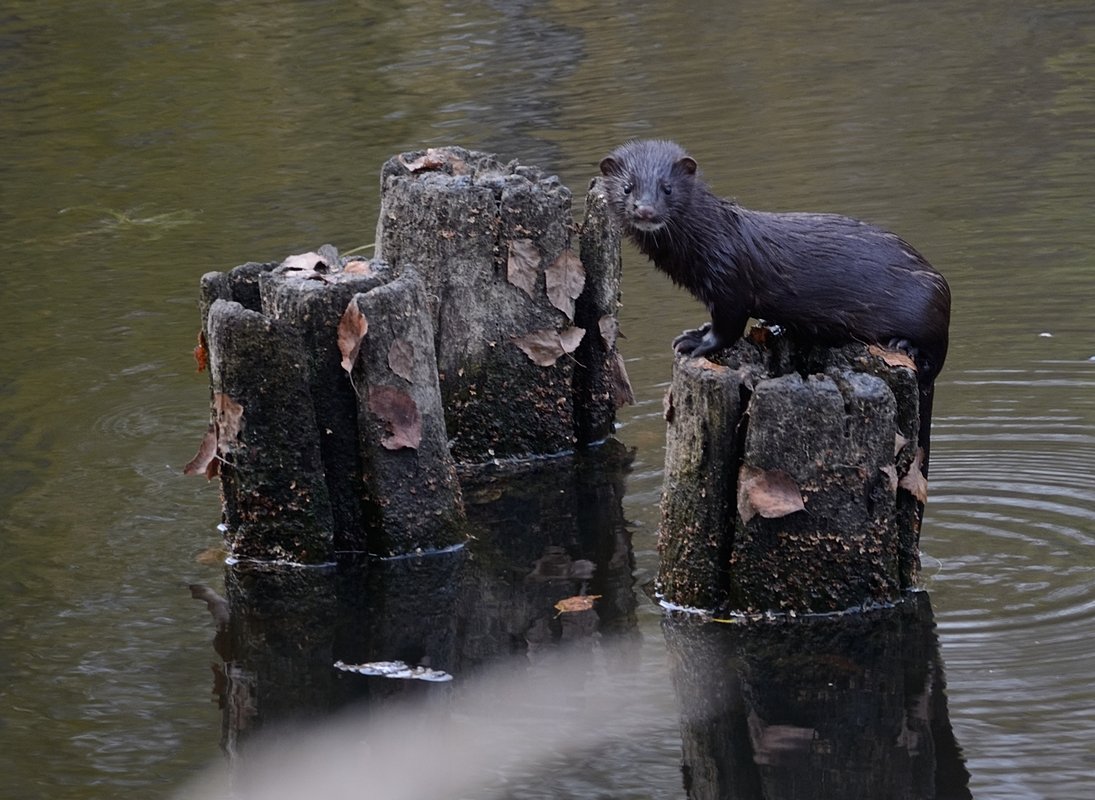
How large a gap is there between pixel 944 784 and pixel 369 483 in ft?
9.23

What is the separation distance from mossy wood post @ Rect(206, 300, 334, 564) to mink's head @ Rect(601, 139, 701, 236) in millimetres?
1464

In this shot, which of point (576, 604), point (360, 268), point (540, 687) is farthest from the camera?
point (360, 268)

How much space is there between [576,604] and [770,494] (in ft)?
3.32

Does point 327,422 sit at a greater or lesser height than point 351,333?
lesser

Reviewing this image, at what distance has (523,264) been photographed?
734 cm

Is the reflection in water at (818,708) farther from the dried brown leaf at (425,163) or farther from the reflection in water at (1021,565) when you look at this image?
the dried brown leaf at (425,163)

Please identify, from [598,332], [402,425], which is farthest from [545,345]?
[402,425]

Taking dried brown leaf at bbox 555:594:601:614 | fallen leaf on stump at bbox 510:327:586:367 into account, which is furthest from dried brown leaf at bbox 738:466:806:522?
fallen leaf on stump at bbox 510:327:586:367

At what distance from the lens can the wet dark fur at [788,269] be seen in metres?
6.07

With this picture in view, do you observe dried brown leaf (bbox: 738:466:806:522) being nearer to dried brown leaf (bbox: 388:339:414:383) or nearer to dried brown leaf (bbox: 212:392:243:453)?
dried brown leaf (bbox: 388:339:414:383)

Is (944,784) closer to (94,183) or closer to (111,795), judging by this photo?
(111,795)

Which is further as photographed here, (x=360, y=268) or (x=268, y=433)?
(x=360, y=268)

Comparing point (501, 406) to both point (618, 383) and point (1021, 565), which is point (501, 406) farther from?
point (1021, 565)

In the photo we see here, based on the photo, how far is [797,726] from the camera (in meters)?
5.02
